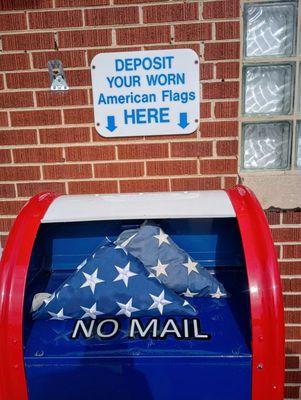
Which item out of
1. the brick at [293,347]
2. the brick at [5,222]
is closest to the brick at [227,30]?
the brick at [5,222]

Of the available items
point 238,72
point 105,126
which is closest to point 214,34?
point 238,72

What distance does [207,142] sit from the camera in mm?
2139

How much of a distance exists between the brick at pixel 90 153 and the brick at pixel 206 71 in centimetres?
62

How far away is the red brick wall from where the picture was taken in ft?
6.63

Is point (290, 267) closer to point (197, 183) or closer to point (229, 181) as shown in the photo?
point (229, 181)

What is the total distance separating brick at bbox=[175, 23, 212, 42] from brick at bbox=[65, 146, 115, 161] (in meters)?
0.68

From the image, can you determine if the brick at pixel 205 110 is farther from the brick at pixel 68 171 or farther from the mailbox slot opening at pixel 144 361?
the mailbox slot opening at pixel 144 361

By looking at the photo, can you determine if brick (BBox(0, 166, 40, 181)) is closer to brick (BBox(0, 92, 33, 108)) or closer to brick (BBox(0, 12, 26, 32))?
brick (BBox(0, 92, 33, 108))

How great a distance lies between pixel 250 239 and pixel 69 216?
73 cm

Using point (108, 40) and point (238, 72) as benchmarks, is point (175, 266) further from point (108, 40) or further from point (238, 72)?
point (108, 40)

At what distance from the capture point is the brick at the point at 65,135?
215 cm

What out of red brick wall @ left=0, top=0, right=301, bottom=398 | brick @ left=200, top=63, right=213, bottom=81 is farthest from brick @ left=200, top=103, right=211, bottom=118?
brick @ left=200, top=63, right=213, bottom=81

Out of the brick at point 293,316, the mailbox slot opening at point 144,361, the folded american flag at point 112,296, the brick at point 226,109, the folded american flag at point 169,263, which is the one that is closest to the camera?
the mailbox slot opening at point 144,361

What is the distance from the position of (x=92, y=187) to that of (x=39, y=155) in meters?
0.34
